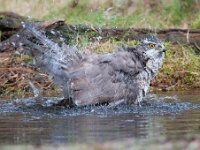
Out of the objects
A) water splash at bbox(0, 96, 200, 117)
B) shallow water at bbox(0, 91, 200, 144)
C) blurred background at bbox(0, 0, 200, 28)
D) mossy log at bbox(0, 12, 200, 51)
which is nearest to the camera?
shallow water at bbox(0, 91, 200, 144)

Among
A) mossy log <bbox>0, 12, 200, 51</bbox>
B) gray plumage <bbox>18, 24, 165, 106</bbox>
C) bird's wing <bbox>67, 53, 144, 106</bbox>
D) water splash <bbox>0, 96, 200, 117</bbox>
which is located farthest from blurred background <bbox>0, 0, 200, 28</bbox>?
bird's wing <bbox>67, 53, 144, 106</bbox>

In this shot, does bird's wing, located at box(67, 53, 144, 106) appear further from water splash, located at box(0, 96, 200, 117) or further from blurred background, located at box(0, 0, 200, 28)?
blurred background, located at box(0, 0, 200, 28)

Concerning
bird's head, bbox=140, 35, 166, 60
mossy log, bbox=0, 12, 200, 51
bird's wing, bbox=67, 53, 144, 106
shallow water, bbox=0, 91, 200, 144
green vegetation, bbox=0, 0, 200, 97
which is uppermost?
green vegetation, bbox=0, 0, 200, 97

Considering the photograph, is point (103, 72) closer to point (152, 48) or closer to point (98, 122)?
point (152, 48)

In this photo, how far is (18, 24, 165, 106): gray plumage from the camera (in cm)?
1067

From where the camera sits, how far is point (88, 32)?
16.1 metres

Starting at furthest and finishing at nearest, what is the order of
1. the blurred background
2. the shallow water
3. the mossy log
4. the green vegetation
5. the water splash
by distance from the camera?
the blurred background
the green vegetation
the mossy log
the water splash
the shallow water

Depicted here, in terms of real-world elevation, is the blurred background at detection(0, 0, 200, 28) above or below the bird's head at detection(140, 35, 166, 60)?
above

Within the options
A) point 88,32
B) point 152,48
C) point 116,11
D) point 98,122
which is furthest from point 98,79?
point 116,11

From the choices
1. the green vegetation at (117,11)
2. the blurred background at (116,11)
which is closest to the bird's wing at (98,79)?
the green vegetation at (117,11)

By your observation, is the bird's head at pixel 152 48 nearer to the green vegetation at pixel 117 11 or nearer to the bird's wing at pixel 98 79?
the bird's wing at pixel 98 79

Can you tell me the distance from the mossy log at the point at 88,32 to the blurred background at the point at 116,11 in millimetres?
2866

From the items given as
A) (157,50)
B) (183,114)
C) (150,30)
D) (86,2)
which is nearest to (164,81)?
(150,30)

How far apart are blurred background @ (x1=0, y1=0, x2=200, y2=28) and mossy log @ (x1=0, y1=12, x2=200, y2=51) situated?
9.40ft
